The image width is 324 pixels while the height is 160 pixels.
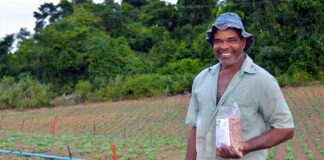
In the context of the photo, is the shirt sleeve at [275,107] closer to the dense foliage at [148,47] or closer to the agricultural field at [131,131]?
the agricultural field at [131,131]

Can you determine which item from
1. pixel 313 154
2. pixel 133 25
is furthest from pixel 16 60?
pixel 313 154

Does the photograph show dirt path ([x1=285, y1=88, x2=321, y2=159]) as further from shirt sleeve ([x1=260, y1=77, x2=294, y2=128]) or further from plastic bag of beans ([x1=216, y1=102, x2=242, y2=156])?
plastic bag of beans ([x1=216, y1=102, x2=242, y2=156])

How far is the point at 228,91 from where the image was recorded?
184 centimetres

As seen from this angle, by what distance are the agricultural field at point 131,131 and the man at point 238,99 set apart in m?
4.54

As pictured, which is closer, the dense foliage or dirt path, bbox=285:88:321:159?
dirt path, bbox=285:88:321:159

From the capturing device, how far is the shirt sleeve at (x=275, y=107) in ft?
5.77

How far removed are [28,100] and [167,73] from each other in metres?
9.36

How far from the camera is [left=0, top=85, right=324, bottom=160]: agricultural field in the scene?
24.2 feet

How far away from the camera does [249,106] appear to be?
70.4 inches

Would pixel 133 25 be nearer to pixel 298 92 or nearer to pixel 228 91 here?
pixel 298 92

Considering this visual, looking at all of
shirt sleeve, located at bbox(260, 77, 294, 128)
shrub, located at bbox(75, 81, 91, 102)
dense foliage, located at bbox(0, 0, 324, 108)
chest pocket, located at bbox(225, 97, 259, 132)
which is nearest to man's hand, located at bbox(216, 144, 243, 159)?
chest pocket, located at bbox(225, 97, 259, 132)

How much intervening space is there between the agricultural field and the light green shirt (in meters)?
4.58

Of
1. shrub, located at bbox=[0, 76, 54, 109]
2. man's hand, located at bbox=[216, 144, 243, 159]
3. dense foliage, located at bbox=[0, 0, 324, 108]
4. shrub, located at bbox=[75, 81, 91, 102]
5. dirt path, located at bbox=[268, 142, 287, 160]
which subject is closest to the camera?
man's hand, located at bbox=[216, 144, 243, 159]

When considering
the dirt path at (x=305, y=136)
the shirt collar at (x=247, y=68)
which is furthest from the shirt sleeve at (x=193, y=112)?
the dirt path at (x=305, y=136)
